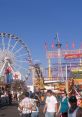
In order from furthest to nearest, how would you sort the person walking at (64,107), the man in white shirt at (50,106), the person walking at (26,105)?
the person walking at (64,107) < the man in white shirt at (50,106) < the person walking at (26,105)

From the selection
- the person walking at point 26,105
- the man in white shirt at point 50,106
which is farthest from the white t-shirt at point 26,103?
the man in white shirt at point 50,106

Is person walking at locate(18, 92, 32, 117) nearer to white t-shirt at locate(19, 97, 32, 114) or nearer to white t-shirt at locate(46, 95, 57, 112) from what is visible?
white t-shirt at locate(19, 97, 32, 114)

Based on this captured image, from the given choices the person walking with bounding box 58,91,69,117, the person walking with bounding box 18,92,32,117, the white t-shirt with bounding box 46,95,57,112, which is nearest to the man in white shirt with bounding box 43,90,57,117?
the white t-shirt with bounding box 46,95,57,112

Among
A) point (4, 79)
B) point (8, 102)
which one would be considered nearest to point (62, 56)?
point (4, 79)

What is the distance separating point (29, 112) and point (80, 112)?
6.74m

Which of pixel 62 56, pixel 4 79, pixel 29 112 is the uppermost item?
pixel 62 56

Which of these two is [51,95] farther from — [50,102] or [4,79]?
[4,79]

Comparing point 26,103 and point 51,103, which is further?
point 51,103

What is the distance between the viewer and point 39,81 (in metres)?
73.0

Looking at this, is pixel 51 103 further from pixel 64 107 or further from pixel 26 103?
pixel 64 107

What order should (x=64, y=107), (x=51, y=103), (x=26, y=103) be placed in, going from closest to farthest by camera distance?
(x=26, y=103)
(x=51, y=103)
(x=64, y=107)

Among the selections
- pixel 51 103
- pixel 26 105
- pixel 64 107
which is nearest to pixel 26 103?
pixel 26 105

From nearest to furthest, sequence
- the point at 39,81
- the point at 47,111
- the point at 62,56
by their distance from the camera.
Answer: the point at 47,111, the point at 39,81, the point at 62,56

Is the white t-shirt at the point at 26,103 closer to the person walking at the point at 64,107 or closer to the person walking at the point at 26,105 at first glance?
the person walking at the point at 26,105
